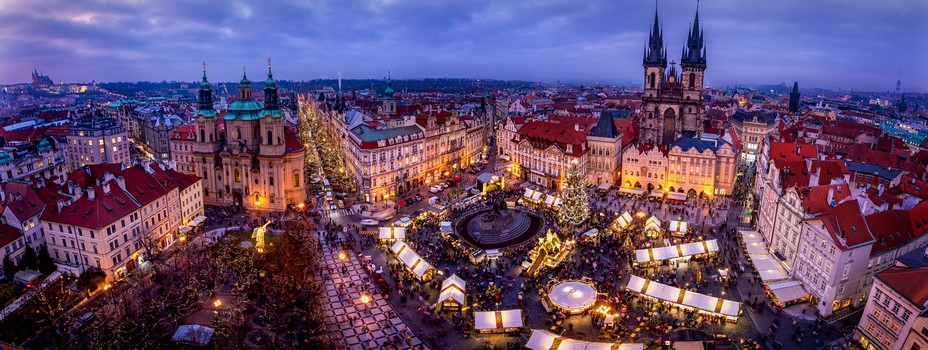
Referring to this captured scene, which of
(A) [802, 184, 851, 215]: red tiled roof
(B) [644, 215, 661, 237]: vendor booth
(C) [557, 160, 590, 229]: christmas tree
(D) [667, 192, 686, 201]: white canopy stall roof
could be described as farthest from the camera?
(D) [667, 192, 686, 201]: white canopy stall roof

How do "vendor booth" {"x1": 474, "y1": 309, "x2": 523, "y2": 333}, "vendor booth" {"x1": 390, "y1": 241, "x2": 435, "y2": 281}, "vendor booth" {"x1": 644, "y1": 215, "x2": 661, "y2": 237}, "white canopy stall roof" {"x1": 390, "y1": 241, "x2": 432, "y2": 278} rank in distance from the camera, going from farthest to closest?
1. "vendor booth" {"x1": 644, "y1": 215, "x2": 661, "y2": 237}
2. "white canopy stall roof" {"x1": 390, "y1": 241, "x2": 432, "y2": 278}
3. "vendor booth" {"x1": 390, "y1": 241, "x2": 435, "y2": 281}
4. "vendor booth" {"x1": 474, "y1": 309, "x2": 523, "y2": 333}

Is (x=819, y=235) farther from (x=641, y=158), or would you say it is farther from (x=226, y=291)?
(x=226, y=291)

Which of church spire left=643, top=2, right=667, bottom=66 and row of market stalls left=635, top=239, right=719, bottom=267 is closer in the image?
row of market stalls left=635, top=239, right=719, bottom=267

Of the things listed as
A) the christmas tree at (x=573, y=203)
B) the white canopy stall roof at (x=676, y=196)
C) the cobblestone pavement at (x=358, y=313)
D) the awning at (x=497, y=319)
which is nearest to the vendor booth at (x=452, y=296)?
the awning at (x=497, y=319)

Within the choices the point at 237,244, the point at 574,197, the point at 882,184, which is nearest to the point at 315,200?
the point at 237,244

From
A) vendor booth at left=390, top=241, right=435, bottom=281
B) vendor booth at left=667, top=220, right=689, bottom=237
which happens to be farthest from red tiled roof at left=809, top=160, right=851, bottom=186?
vendor booth at left=390, top=241, right=435, bottom=281

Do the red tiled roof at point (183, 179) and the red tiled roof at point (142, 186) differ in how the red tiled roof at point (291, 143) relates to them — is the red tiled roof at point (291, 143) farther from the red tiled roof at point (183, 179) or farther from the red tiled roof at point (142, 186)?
the red tiled roof at point (142, 186)

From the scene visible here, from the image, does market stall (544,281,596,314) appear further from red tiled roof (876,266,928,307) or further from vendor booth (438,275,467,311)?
red tiled roof (876,266,928,307)

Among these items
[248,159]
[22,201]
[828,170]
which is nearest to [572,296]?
[828,170]
